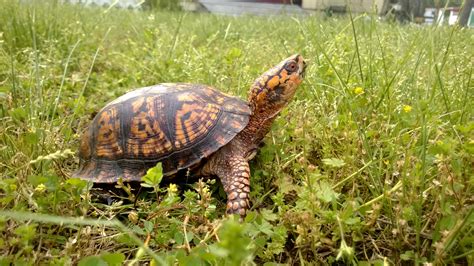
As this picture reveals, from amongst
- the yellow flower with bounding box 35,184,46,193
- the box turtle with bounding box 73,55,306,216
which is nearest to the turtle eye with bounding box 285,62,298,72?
the box turtle with bounding box 73,55,306,216

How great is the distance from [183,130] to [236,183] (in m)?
0.29

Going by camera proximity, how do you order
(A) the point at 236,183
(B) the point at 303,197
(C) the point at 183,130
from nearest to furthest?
(B) the point at 303,197 → (A) the point at 236,183 → (C) the point at 183,130

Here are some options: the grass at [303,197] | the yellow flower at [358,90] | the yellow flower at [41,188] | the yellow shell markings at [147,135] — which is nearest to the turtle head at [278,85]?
the grass at [303,197]

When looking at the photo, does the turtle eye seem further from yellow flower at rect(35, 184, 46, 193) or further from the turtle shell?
yellow flower at rect(35, 184, 46, 193)

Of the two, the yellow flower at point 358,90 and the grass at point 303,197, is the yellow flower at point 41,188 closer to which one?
the grass at point 303,197

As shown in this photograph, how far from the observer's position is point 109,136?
1344 mm

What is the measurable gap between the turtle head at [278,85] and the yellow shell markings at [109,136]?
0.50 meters

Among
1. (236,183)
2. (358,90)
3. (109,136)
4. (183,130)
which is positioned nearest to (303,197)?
(236,183)

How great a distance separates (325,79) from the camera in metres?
1.67

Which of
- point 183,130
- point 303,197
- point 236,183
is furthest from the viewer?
point 183,130

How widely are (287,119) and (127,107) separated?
0.65 m

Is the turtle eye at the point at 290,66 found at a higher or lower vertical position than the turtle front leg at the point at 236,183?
higher

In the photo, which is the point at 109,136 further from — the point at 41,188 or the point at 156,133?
the point at 41,188

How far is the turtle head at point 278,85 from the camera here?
1.37 m
